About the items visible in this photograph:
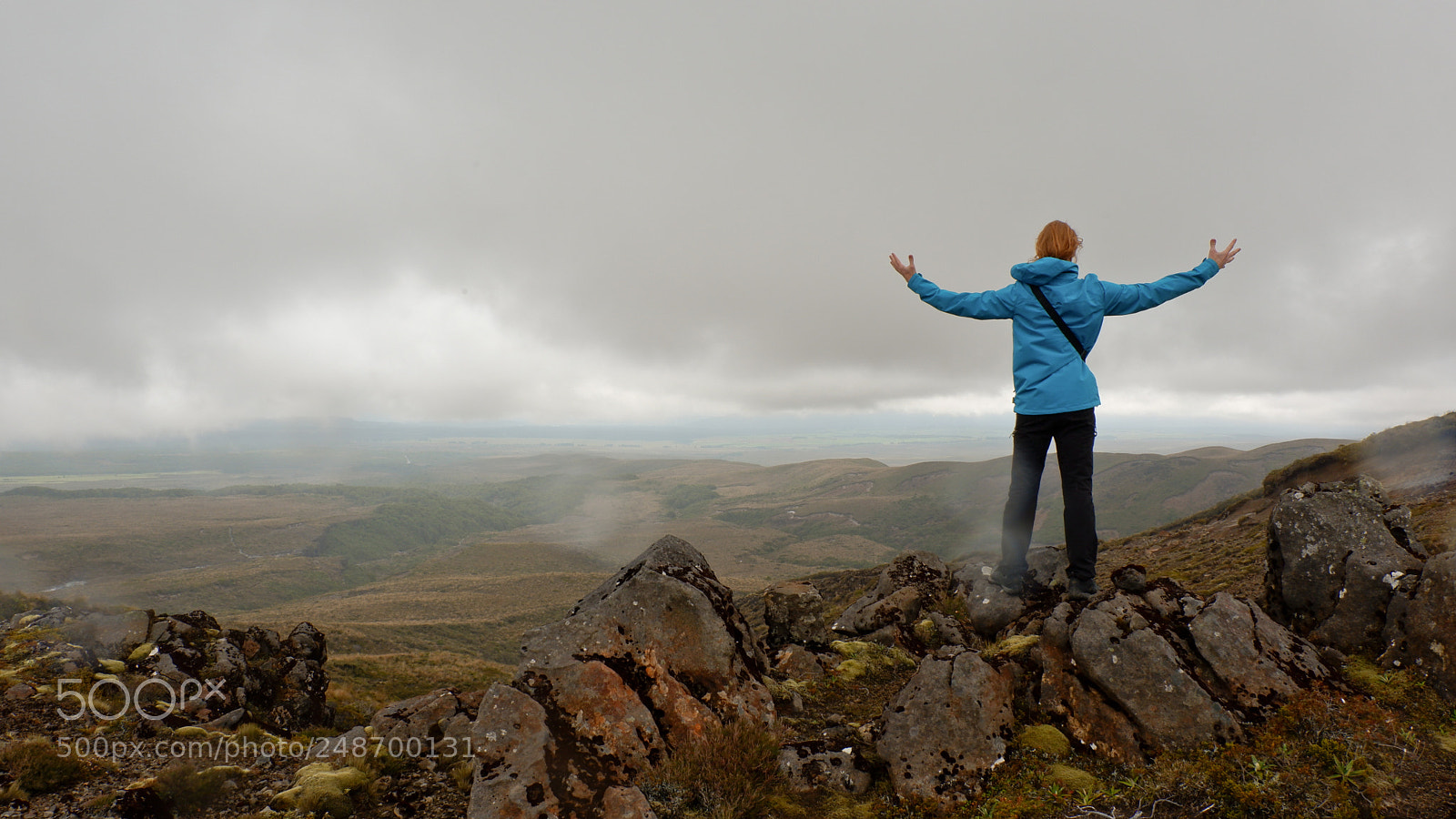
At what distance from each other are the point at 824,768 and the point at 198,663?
20.3 m

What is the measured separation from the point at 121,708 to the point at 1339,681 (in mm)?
24008

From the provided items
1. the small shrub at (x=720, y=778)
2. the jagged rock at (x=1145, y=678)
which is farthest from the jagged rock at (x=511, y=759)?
the jagged rock at (x=1145, y=678)

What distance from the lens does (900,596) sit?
590 inches

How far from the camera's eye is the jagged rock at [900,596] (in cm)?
1434

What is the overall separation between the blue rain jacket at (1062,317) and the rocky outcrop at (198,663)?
68.3 feet

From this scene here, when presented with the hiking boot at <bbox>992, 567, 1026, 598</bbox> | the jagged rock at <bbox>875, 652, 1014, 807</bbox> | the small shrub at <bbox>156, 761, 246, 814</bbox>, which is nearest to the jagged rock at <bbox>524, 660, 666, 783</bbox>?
the jagged rock at <bbox>875, 652, 1014, 807</bbox>

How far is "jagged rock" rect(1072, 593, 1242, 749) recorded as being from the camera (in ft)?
19.6

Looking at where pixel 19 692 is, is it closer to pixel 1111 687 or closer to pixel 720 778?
pixel 720 778

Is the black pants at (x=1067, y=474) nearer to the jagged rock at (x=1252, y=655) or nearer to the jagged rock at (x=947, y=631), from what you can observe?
the jagged rock at (x=1252, y=655)

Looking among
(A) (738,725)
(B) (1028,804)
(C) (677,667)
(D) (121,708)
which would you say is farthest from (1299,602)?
(D) (121,708)

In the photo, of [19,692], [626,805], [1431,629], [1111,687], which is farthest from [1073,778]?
[19,692]

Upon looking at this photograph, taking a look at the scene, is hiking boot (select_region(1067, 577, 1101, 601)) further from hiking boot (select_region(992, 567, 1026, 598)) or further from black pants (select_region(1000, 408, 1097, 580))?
hiking boot (select_region(992, 567, 1026, 598))

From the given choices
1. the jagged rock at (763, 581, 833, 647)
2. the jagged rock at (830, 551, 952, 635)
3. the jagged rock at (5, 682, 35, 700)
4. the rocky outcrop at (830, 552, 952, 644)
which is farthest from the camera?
the jagged rock at (763, 581, 833, 647)
